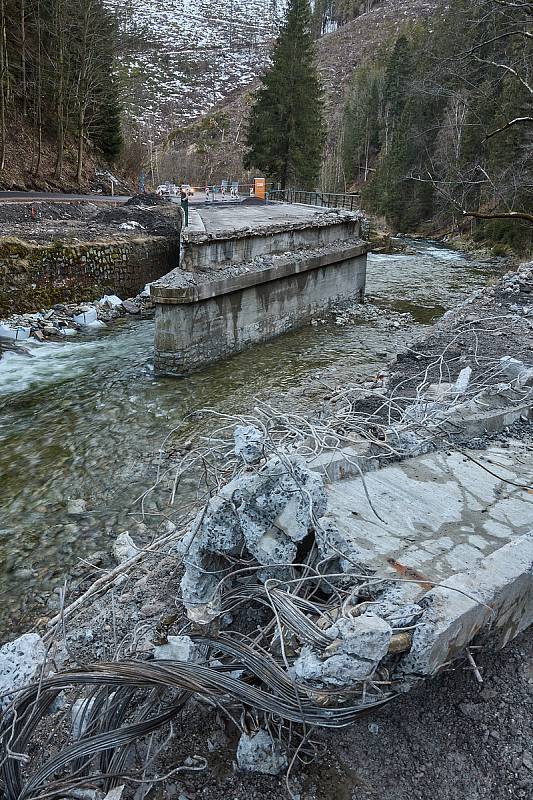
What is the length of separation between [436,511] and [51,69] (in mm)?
30352

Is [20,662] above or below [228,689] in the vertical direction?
below

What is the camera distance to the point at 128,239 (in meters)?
17.9

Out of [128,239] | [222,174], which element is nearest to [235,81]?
[222,174]

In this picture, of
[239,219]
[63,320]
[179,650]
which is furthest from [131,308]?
[179,650]

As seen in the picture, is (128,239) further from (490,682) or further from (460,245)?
(460,245)

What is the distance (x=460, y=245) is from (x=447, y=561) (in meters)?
35.0

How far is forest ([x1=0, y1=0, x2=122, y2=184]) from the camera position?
2484cm

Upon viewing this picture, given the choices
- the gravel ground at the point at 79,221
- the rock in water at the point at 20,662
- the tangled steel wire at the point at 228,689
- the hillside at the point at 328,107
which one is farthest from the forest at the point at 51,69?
the hillside at the point at 328,107

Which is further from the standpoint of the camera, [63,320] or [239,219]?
[239,219]

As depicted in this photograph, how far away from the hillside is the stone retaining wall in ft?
126

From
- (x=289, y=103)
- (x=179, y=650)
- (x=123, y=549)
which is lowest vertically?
(x=123, y=549)

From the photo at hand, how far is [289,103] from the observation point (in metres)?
33.5

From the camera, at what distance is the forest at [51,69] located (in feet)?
81.5

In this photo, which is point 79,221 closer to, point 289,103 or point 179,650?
point 179,650
